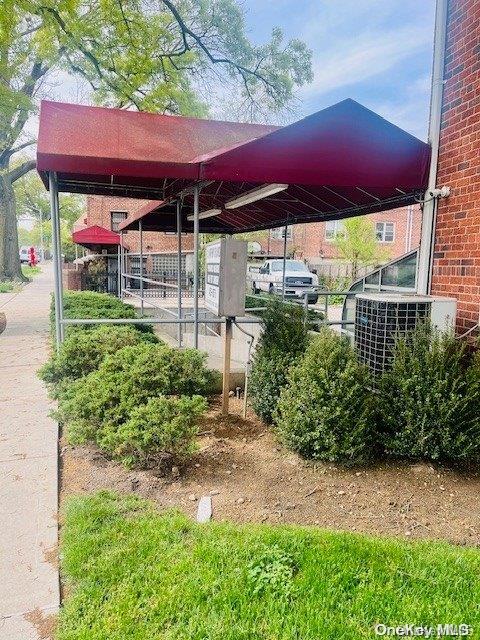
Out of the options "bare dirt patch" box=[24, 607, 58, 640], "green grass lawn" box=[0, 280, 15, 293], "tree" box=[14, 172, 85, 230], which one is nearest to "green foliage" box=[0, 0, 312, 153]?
"green grass lawn" box=[0, 280, 15, 293]

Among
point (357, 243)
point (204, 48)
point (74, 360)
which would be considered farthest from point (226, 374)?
point (357, 243)

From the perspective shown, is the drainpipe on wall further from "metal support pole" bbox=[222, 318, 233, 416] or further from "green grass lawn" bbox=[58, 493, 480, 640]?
"green grass lawn" bbox=[58, 493, 480, 640]

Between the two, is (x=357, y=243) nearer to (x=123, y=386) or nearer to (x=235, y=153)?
(x=235, y=153)

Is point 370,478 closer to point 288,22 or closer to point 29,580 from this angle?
point 29,580

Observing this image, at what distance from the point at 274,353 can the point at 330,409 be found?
111 cm

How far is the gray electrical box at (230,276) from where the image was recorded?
451 cm

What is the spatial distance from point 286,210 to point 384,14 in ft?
15.6

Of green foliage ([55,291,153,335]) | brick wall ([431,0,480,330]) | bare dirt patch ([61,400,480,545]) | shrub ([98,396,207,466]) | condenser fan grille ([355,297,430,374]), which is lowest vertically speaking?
bare dirt patch ([61,400,480,545])

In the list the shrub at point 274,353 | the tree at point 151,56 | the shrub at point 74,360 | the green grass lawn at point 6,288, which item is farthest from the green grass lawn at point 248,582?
the green grass lawn at point 6,288

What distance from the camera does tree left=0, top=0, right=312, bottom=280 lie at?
1371cm

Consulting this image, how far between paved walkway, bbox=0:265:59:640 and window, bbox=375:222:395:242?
29198 millimetres

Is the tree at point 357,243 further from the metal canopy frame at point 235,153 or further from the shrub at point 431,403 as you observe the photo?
the shrub at point 431,403

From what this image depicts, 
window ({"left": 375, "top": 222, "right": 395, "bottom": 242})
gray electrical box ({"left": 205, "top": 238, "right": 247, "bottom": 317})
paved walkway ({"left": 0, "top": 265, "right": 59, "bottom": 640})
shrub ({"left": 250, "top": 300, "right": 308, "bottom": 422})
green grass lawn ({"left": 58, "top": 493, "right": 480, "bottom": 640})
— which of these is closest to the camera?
green grass lawn ({"left": 58, "top": 493, "right": 480, "bottom": 640})

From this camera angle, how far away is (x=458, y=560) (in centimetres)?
243
